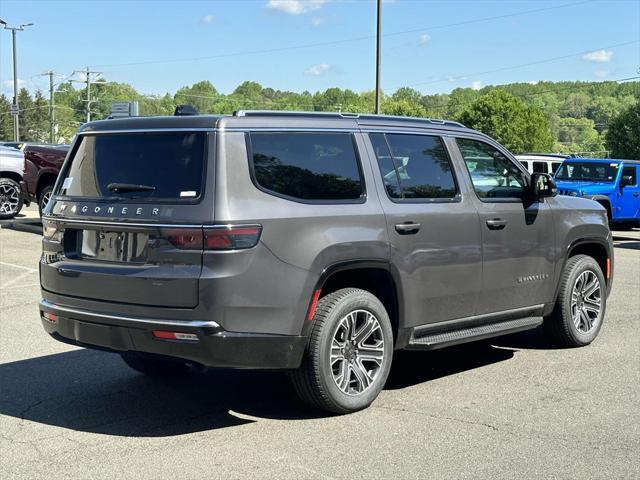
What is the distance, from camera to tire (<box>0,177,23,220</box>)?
733 inches

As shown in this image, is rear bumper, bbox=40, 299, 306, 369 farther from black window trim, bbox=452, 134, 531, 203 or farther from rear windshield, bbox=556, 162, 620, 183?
rear windshield, bbox=556, 162, 620, 183

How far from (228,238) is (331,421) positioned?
55.5 inches

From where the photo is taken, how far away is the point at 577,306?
7.28m

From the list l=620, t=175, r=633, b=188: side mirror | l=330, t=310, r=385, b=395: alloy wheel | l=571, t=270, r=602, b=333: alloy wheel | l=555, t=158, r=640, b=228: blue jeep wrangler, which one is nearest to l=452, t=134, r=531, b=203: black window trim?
l=571, t=270, r=602, b=333: alloy wheel

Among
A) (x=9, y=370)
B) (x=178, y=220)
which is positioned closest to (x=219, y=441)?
(x=178, y=220)

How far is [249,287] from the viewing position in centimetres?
467

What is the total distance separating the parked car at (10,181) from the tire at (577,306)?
14615mm

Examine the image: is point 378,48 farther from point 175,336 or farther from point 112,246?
point 175,336

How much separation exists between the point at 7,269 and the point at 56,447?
26.3 feet

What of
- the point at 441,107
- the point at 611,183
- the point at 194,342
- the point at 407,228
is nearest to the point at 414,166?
the point at 407,228

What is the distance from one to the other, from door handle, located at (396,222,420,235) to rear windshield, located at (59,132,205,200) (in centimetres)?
147

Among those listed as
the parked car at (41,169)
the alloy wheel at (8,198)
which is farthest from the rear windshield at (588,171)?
the alloy wheel at (8,198)

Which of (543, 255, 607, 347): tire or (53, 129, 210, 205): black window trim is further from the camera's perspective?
(543, 255, 607, 347): tire

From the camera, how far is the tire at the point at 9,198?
61.1 ft
